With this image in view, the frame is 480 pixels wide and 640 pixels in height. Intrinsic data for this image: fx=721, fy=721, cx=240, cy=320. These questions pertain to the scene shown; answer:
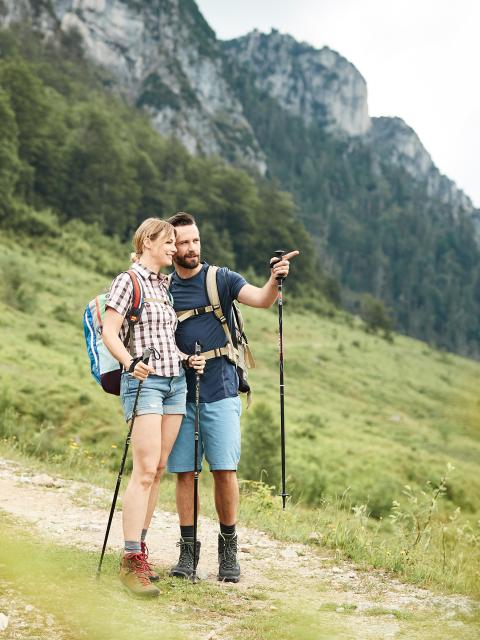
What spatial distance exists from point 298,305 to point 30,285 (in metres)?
36.7

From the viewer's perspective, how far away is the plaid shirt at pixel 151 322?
4367 mm

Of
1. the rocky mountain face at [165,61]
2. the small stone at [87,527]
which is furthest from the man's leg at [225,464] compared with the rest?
the rocky mountain face at [165,61]

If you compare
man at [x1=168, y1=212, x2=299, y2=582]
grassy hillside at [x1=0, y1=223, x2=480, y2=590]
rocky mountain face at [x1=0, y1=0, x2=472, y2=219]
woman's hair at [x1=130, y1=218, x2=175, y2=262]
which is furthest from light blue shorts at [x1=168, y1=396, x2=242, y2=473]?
rocky mountain face at [x1=0, y1=0, x2=472, y2=219]

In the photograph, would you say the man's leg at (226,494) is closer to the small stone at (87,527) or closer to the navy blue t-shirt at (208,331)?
the navy blue t-shirt at (208,331)

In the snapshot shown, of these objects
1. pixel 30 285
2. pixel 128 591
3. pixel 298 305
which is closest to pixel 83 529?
pixel 128 591

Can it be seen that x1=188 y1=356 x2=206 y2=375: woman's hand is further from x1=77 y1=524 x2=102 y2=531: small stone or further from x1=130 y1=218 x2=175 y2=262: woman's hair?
x1=77 y1=524 x2=102 y2=531: small stone

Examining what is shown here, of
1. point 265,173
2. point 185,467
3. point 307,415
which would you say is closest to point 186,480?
point 185,467

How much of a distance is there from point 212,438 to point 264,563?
1382mm

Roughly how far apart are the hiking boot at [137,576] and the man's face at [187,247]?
187 cm

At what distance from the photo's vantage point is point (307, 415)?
2697 centimetres

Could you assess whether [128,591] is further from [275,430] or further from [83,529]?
[275,430]

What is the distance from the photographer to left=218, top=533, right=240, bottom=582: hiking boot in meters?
4.80

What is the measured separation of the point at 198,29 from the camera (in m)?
158

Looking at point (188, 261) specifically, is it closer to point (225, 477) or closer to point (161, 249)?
point (161, 249)
